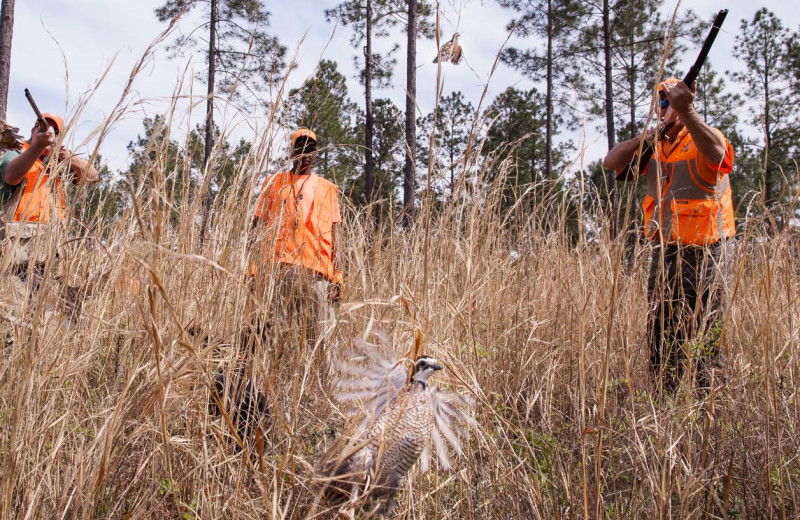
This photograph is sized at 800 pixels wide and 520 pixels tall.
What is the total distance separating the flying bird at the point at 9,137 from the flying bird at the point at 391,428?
1715mm

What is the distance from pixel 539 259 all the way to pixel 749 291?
887 mm

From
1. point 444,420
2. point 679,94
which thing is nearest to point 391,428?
point 444,420

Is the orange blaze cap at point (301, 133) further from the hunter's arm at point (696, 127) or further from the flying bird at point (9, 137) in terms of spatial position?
the hunter's arm at point (696, 127)

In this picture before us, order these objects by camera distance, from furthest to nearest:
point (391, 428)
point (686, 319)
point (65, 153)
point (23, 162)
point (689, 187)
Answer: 1. point (23, 162)
2. point (689, 187)
3. point (686, 319)
4. point (65, 153)
5. point (391, 428)

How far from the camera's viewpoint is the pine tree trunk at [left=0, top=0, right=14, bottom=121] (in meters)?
5.77

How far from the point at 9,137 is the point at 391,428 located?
2.06 m

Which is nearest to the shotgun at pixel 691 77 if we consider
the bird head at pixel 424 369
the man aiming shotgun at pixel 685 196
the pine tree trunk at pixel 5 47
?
the man aiming shotgun at pixel 685 196

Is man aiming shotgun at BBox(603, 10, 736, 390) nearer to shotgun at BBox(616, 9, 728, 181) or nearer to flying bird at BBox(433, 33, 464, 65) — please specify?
shotgun at BBox(616, 9, 728, 181)

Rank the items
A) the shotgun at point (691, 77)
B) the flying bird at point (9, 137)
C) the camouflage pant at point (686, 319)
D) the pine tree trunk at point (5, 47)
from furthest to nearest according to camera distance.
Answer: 1. the pine tree trunk at point (5, 47)
2. the flying bird at point (9, 137)
3. the camouflage pant at point (686, 319)
4. the shotgun at point (691, 77)

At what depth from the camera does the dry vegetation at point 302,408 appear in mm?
1164

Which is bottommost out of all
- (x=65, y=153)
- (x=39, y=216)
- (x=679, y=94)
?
(x=39, y=216)

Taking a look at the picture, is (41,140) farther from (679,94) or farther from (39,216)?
(679,94)

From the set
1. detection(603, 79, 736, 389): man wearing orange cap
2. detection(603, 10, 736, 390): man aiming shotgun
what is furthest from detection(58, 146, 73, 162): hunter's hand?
detection(603, 79, 736, 389): man wearing orange cap

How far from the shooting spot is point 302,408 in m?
1.75
